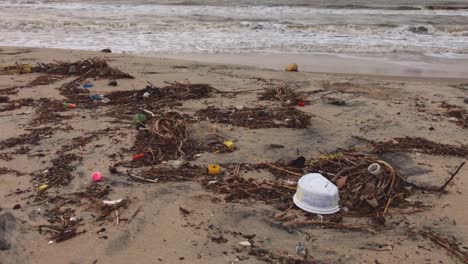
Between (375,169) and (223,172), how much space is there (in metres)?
1.29

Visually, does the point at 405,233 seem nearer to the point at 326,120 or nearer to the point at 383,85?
the point at 326,120

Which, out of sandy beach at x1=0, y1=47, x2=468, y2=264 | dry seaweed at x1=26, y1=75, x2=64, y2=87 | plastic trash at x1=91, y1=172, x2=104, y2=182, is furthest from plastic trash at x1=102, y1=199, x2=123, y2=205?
dry seaweed at x1=26, y1=75, x2=64, y2=87

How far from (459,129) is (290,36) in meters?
8.87

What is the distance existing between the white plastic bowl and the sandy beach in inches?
2.2

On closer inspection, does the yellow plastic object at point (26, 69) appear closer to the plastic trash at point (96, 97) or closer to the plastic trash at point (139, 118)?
the plastic trash at point (96, 97)

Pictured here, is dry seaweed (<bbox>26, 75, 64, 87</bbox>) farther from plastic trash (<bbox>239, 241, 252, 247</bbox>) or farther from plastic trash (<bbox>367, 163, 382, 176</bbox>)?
plastic trash (<bbox>367, 163, 382, 176</bbox>)

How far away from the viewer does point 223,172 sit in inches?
148

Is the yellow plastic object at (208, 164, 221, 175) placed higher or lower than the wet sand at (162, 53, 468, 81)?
lower

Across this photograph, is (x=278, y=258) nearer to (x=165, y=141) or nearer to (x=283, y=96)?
(x=165, y=141)

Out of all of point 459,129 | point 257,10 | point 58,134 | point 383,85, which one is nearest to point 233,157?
point 58,134

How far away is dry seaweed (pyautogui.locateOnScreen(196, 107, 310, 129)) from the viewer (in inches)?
194

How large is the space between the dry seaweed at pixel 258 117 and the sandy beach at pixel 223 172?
0.08 feet

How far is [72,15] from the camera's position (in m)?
16.7

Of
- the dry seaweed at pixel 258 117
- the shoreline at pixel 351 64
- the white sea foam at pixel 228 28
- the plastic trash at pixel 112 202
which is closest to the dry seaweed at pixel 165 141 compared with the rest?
the dry seaweed at pixel 258 117
